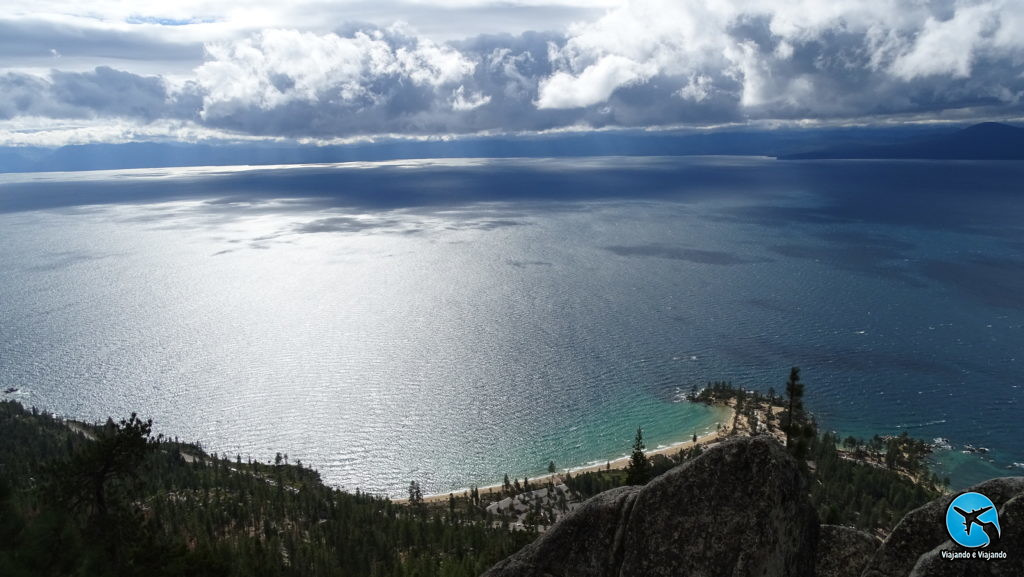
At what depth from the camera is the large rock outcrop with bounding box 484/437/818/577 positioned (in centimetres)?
1870

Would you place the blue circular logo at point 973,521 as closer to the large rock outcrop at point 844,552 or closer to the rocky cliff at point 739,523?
the rocky cliff at point 739,523

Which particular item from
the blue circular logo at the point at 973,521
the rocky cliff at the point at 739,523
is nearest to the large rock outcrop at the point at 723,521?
the rocky cliff at the point at 739,523

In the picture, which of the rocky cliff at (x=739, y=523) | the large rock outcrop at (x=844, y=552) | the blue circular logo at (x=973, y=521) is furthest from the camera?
the large rock outcrop at (x=844, y=552)

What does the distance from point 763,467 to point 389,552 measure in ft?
285

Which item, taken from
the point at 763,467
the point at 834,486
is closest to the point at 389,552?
the point at 834,486

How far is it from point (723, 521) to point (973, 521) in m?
6.44

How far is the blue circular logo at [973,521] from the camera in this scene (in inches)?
654

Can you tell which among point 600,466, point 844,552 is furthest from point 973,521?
point 600,466

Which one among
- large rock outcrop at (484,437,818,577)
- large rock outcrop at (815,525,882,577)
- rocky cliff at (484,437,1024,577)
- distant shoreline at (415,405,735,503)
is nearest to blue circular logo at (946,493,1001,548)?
rocky cliff at (484,437,1024,577)

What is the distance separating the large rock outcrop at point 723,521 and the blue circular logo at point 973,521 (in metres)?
3.76

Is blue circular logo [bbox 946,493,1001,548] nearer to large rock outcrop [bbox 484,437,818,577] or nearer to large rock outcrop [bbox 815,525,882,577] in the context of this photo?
large rock outcrop [bbox 484,437,818,577]

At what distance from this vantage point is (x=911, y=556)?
1902 centimetres

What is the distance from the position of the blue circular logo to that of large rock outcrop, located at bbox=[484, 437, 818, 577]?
376 cm

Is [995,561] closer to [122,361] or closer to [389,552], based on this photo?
[389,552]
